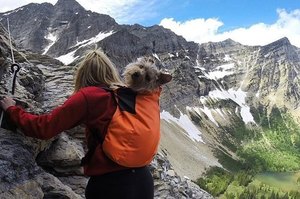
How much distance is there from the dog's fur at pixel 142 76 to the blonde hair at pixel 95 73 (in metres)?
0.26

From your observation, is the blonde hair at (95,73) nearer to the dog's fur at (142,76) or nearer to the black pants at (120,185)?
the dog's fur at (142,76)

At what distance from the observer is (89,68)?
7781 millimetres

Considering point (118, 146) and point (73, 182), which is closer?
point (118, 146)

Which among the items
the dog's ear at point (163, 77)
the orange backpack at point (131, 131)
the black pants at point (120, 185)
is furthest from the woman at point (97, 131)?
the dog's ear at point (163, 77)

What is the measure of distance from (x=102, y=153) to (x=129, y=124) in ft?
2.18

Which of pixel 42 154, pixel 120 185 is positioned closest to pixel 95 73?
pixel 120 185

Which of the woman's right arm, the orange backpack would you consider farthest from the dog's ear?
the woman's right arm

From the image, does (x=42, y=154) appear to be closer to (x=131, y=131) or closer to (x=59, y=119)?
(x=59, y=119)

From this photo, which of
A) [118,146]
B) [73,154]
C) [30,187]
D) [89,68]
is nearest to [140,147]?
[118,146]

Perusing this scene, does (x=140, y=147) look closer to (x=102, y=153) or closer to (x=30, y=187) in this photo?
(x=102, y=153)

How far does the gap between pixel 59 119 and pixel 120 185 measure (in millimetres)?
1465

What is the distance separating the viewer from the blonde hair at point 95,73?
772cm

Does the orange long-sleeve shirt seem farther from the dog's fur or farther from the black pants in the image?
the dog's fur

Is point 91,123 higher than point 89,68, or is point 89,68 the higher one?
point 89,68
